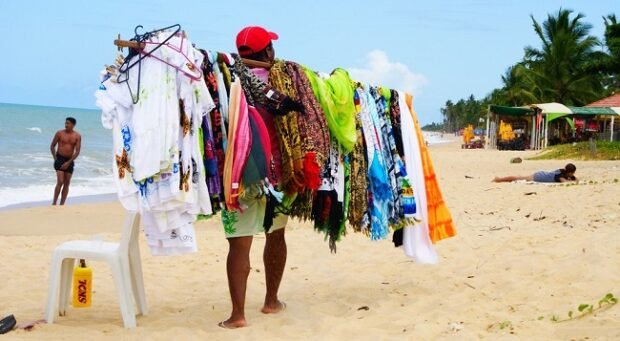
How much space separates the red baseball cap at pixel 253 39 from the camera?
12.8 feet

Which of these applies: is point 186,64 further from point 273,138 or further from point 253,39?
point 273,138

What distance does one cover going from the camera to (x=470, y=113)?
269ft

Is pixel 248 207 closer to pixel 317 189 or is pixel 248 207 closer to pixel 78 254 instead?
A: pixel 317 189

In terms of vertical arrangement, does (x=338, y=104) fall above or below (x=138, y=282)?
above

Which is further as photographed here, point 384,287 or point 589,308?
point 384,287

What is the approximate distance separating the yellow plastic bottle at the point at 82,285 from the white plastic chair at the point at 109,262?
6 cm

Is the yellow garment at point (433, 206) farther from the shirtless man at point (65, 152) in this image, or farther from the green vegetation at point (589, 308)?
the shirtless man at point (65, 152)

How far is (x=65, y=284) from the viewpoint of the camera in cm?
409

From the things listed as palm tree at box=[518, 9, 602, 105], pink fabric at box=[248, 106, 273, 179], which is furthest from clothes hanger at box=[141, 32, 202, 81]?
palm tree at box=[518, 9, 602, 105]

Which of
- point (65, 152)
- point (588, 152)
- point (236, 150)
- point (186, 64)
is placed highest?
point (186, 64)

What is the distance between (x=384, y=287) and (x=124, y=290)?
200 cm

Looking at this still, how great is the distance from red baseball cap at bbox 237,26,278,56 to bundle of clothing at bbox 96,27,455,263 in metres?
0.14

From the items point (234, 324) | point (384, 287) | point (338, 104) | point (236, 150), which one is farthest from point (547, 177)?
point (236, 150)

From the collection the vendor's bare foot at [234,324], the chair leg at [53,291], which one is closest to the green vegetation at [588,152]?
the vendor's bare foot at [234,324]
